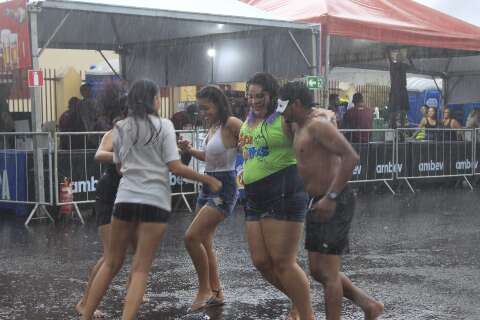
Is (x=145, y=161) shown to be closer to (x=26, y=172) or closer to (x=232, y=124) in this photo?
(x=232, y=124)

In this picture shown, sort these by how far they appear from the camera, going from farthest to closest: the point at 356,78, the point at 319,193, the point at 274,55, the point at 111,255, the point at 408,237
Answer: the point at 356,78 → the point at 274,55 → the point at 408,237 → the point at 111,255 → the point at 319,193

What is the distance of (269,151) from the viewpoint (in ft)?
16.5

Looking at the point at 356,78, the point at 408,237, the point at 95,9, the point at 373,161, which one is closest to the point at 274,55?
the point at 373,161

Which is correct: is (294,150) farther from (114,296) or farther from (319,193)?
(114,296)

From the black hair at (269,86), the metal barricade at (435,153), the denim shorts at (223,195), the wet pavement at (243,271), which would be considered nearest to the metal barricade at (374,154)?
the metal barricade at (435,153)

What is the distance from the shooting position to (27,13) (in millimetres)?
10086

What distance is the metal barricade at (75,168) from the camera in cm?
1073

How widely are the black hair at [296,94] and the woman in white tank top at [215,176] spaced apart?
1.10 m

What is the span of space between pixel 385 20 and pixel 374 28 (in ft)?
2.20

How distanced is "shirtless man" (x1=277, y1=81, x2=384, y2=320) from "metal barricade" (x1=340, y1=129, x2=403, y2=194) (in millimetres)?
9419

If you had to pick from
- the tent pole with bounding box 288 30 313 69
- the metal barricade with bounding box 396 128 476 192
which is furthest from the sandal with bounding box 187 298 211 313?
the metal barricade with bounding box 396 128 476 192

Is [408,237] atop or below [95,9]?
below

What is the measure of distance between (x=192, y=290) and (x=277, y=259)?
6.03 ft

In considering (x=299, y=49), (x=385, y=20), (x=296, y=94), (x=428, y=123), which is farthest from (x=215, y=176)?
(x=428, y=123)
